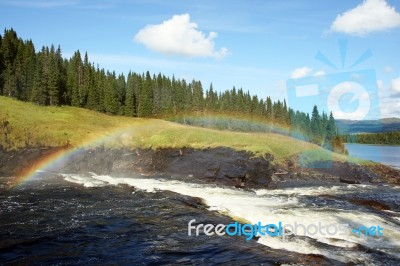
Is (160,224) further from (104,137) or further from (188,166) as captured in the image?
(104,137)

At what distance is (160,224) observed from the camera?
21.7 metres

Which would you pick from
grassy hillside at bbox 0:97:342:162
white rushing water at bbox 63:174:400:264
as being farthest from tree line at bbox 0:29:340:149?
white rushing water at bbox 63:174:400:264

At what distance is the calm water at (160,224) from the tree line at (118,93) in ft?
162

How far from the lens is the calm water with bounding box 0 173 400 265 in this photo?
15.9 m

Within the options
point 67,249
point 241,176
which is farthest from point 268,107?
point 67,249

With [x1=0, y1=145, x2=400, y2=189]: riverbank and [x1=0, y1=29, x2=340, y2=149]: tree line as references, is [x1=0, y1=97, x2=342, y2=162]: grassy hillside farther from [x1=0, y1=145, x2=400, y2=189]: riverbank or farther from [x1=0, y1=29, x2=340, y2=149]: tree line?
[x1=0, y1=29, x2=340, y2=149]: tree line

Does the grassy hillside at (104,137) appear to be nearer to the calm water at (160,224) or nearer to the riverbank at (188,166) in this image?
the riverbank at (188,166)

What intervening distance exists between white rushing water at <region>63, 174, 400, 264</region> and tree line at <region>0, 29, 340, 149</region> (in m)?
49.3

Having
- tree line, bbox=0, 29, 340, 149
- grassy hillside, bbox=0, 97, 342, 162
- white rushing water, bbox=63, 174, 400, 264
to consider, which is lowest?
white rushing water, bbox=63, 174, 400, 264

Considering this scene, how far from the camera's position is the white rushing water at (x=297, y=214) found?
1753 centimetres

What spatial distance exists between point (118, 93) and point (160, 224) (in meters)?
86.5

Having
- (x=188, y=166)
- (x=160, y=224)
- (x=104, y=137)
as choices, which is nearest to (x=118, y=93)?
(x=104, y=137)

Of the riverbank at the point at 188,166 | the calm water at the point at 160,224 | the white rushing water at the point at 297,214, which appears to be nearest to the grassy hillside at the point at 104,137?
the riverbank at the point at 188,166

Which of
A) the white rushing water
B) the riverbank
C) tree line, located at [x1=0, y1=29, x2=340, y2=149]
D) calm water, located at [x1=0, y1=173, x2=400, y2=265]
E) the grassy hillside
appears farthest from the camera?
tree line, located at [x1=0, y1=29, x2=340, y2=149]
